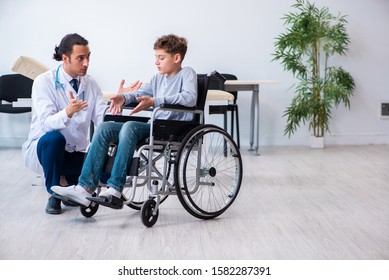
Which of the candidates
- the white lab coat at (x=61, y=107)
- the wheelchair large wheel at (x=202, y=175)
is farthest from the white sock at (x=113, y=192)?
the white lab coat at (x=61, y=107)

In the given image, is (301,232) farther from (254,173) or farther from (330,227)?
(254,173)

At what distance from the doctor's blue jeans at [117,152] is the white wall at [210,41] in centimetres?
350

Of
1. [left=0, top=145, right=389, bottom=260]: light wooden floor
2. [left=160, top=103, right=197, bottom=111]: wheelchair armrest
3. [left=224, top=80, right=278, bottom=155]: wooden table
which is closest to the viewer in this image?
[left=0, top=145, right=389, bottom=260]: light wooden floor

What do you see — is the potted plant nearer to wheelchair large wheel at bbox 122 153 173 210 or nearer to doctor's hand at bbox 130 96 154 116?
wheelchair large wheel at bbox 122 153 173 210

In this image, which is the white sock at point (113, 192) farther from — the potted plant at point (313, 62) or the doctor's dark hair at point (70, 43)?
the potted plant at point (313, 62)

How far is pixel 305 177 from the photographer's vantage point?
485cm

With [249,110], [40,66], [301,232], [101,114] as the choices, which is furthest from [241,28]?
[301,232]

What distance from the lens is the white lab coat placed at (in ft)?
11.7

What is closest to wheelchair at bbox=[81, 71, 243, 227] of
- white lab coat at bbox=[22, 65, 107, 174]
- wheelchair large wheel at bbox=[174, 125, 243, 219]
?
wheelchair large wheel at bbox=[174, 125, 243, 219]

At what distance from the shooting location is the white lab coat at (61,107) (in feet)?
11.7

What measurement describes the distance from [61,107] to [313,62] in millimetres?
3545

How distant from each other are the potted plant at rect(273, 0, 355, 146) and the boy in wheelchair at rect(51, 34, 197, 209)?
10.2 ft

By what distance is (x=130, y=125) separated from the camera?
3.27 metres

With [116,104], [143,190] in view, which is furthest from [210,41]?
[116,104]
